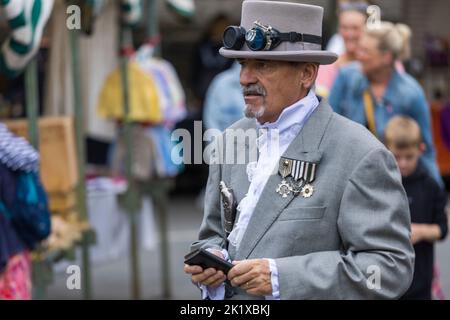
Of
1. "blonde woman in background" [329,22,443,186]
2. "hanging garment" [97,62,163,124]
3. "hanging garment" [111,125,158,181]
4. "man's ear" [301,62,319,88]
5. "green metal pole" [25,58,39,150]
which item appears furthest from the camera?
"hanging garment" [111,125,158,181]

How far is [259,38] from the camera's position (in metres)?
3.18

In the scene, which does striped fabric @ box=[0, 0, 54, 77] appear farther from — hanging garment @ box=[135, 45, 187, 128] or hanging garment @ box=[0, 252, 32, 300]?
hanging garment @ box=[135, 45, 187, 128]

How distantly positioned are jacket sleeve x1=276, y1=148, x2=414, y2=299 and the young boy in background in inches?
67.8

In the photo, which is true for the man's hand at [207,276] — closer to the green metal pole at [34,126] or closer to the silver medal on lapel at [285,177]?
the silver medal on lapel at [285,177]

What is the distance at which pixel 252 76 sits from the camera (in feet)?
10.6

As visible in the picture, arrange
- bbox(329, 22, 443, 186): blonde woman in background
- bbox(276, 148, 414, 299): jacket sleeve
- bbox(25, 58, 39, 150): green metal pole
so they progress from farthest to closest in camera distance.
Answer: bbox(25, 58, 39, 150): green metal pole → bbox(329, 22, 443, 186): blonde woman in background → bbox(276, 148, 414, 299): jacket sleeve

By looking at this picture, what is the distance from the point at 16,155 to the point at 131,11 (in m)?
3.44

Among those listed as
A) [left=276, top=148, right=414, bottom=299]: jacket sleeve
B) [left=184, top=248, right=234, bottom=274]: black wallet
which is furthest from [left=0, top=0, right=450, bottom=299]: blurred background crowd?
[left=276, top=148, right=414, bottom=299]: jacket sleeve

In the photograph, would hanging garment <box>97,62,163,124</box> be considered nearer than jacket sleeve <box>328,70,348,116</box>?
No

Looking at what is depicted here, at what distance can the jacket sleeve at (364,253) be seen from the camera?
3.06 metres

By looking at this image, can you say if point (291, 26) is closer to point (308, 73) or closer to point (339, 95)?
point (308, 73)

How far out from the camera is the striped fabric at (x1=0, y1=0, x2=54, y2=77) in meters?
5.13

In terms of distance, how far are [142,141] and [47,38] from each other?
1073 mm

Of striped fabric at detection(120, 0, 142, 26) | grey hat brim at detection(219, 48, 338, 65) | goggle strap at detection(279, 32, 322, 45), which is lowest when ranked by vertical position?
striped fabric at detection(120, 0, 142, 26)
